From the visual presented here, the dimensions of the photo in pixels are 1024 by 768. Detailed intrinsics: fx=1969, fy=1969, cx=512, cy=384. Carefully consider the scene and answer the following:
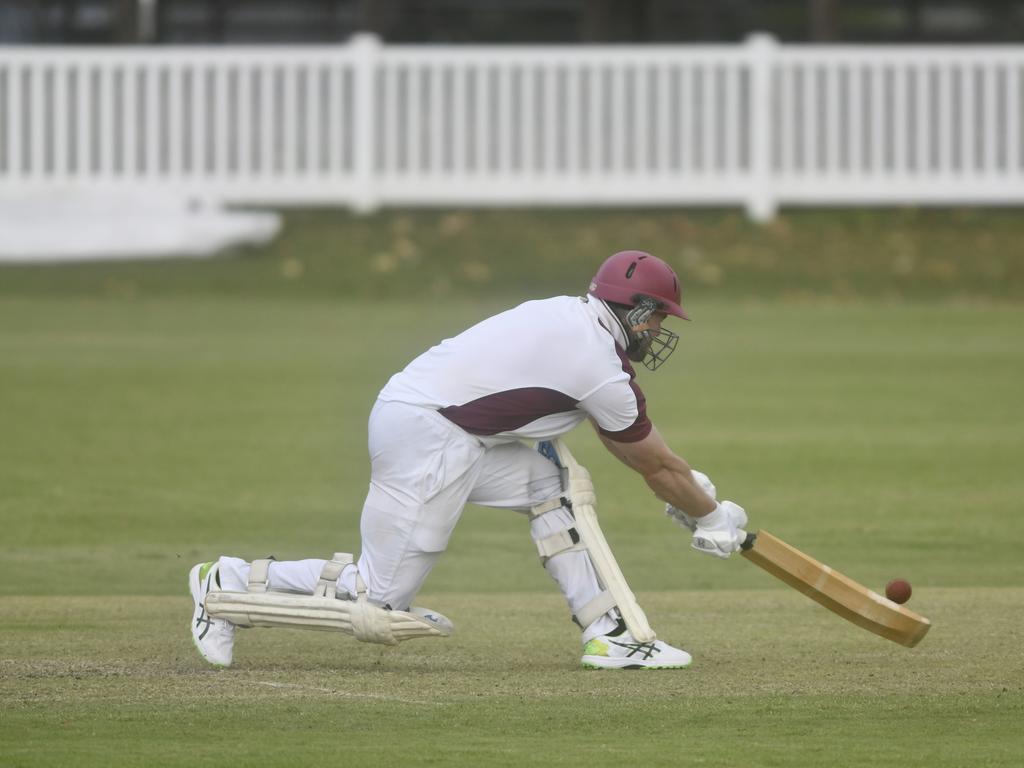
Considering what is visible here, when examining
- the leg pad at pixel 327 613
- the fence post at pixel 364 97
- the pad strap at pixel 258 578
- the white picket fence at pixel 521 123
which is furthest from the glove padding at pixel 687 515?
the fence post at pixel 364 97

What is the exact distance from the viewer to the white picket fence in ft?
71.5

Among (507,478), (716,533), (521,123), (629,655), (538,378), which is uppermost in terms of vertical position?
(538,378)

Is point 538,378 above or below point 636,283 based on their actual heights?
below

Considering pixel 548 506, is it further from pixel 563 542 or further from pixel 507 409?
pixel 507 409

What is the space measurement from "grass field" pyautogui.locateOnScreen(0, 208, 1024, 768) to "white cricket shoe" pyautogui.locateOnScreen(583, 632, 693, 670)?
0.33 ft

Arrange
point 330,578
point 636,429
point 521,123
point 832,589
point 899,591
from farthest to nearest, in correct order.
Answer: point 521,123 → point 832,589 → point 899,591 → point 330,578 → point 636,429

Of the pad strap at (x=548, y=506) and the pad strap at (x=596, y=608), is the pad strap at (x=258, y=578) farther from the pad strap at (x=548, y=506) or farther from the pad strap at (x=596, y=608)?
the pad strap at (x=596, y=608)

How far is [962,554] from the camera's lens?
31.9ft

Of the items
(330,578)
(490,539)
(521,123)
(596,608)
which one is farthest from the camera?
(521,123)

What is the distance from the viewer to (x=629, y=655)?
22.4 ft

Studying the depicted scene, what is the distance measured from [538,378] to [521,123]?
1563cm

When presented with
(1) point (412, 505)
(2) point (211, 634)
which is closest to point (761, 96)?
(1) point (412, 505)

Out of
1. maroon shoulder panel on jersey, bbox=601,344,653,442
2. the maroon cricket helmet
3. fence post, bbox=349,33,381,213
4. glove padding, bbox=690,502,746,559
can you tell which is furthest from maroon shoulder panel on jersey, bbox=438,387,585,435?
fence post, bbox=349,33,381,213

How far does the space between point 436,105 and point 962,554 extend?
13133 mm
